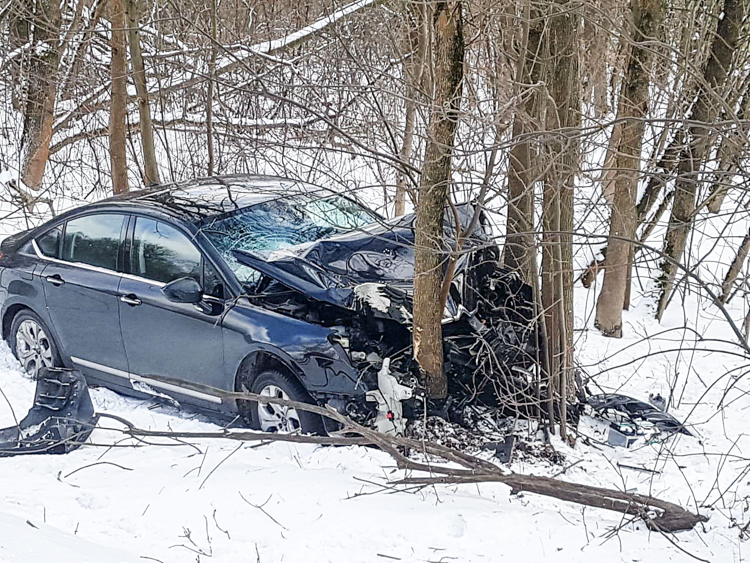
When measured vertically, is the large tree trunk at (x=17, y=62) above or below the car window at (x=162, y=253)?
above

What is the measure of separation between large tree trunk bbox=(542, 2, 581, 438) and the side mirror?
7.79 ft

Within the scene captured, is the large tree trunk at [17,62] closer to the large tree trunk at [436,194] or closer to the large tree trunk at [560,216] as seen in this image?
the large tree trunk at [560,216]

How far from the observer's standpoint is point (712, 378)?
687cm

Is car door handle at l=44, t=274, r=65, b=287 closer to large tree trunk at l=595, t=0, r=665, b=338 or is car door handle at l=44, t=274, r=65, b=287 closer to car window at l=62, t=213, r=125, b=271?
car window at l=62, t=213, r=125, b=271

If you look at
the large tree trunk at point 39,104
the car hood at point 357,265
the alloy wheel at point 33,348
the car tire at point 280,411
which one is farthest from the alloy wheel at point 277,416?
the large tree trunk at point 39,104

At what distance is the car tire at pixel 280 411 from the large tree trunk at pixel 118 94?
485cm

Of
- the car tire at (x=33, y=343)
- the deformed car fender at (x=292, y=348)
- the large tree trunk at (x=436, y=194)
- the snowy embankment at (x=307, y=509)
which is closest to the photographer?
the snowy embankment at (x=307, y=509)

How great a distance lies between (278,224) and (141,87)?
3807mm

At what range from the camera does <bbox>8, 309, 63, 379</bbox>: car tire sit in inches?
242

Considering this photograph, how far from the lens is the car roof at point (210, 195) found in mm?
5566

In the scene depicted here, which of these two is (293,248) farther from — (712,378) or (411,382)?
(712,378)

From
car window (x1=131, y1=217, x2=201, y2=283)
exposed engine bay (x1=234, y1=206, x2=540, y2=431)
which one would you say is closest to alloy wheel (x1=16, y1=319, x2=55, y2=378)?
car window (x1=131, y1=217, x2=201, y2=283)

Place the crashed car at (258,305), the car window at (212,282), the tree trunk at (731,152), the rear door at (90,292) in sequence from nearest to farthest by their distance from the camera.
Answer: the tree trunk at (731,152)
the crashed car at (258,305)
the car window at (212,282)
the rear door at (90,292)

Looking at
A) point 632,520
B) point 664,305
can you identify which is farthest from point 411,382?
point 664,305
